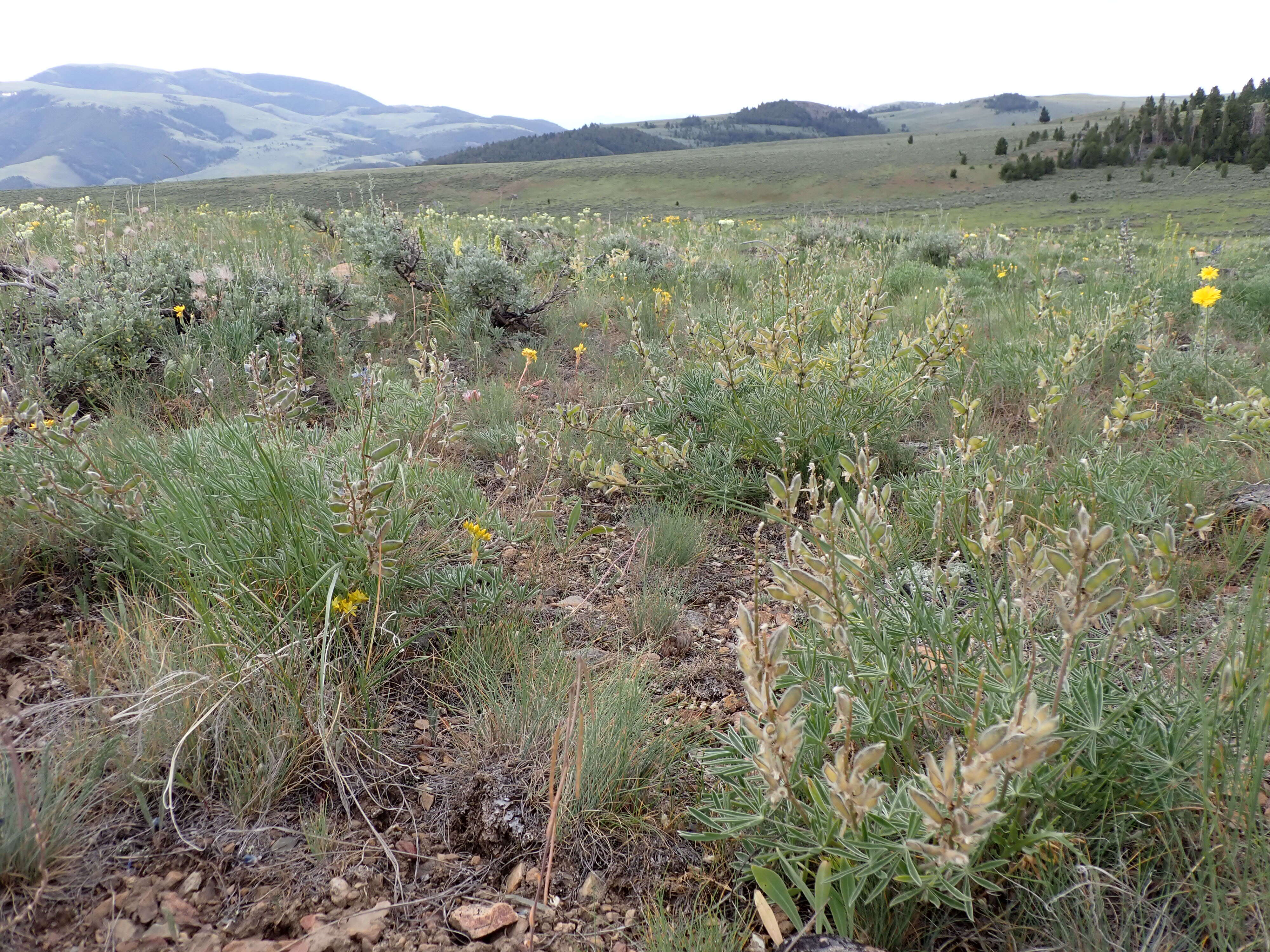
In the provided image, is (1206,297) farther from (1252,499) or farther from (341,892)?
(341,892)

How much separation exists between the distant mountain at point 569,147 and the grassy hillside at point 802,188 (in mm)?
12178

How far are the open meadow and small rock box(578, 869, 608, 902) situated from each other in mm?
16

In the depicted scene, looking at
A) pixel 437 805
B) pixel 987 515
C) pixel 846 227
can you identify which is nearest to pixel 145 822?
pixel 437 805

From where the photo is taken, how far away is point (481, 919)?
121 centimetres

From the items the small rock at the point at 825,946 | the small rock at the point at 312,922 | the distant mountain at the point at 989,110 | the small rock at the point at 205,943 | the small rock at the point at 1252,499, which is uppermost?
the distant mountain at the point at 989,110

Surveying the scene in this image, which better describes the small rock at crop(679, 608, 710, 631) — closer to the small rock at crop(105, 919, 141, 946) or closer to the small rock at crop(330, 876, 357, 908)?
the small rock at crop(330, 876, 357, 908)

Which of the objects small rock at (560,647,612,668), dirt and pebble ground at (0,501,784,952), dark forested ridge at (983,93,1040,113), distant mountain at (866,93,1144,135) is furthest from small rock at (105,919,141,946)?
dark forested ridge at (983,93,1040,113)

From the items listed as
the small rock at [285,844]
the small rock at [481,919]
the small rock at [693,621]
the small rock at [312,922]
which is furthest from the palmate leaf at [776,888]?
the small rock at [693,621]

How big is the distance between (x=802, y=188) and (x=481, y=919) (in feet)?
148

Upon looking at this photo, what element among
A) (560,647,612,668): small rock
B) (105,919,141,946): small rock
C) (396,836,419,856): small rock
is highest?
(560,647,612,668): small rock

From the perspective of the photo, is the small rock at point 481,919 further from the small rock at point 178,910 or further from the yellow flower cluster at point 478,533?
the yellow flower cluster at point 478,533

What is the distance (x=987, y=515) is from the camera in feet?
4.31

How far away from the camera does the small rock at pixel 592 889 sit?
1.26 meters

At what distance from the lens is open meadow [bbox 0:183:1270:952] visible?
1085mm
